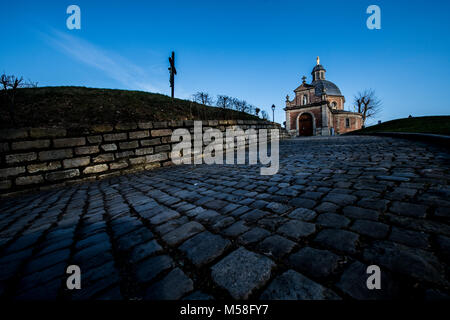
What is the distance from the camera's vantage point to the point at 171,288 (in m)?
0.97

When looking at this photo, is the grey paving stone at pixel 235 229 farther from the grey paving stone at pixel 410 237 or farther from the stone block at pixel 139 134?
the stone block at pixel 139 134

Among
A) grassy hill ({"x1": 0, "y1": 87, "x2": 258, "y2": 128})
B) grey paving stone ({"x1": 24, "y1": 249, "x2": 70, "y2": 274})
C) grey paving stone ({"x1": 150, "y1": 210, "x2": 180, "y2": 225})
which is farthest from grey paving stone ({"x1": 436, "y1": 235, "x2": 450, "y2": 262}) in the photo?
grassy hill ({"x1": 0, "y1": 87, "x2": 258, "y2": 128})

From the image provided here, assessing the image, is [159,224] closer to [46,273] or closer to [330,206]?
[46,273]

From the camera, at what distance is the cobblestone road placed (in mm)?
921

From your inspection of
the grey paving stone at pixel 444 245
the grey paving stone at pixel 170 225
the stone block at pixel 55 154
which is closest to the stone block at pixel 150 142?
the stone block at pixel 55 154

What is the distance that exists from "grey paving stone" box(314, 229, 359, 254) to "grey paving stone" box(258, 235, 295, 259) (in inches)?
8.4

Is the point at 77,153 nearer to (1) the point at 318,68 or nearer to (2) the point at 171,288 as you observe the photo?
(2) the point at 171,288

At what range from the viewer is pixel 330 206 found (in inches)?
69.4

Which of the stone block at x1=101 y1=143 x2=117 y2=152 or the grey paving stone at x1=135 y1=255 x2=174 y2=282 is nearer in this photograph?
the grey paving stone at x1=135 y1=255 x2=174 y2=282

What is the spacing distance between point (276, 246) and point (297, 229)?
298mm

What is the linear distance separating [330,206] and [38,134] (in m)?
6.08

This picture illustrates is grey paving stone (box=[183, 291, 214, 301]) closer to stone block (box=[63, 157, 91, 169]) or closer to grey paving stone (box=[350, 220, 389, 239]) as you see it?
grey paving stone (box=[350, 220, 389, 239])
